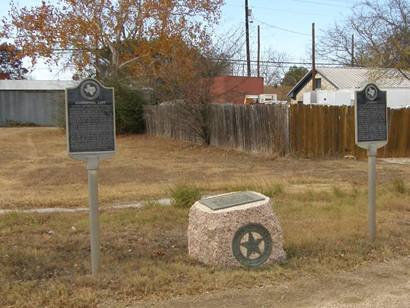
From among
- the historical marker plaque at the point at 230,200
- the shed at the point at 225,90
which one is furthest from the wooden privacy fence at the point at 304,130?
the historical marker plaque at the point at 230,200

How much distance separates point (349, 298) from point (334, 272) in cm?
76

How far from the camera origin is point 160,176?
50.4 feet

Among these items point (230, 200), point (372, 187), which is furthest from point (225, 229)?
point (372, 187)

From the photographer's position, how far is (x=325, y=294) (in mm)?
5059

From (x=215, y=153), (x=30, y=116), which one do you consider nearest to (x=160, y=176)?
(x=215, y=153)

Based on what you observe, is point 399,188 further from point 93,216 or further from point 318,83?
point 318,83

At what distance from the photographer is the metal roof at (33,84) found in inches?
2169

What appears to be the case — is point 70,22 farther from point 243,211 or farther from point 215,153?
point 243,211

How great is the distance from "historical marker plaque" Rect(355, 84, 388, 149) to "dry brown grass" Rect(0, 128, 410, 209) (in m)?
4.56

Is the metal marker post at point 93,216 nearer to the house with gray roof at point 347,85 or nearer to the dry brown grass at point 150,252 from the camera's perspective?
the dry brown grass at point 150,252

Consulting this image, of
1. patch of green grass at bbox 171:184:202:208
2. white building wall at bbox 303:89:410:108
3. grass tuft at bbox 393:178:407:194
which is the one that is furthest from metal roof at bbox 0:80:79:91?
patch of green grass at bbox 171:184:202:208

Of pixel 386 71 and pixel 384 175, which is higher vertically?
pixel 386 71

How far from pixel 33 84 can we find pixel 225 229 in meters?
54.0

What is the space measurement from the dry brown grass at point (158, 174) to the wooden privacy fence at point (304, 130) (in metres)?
0.73
